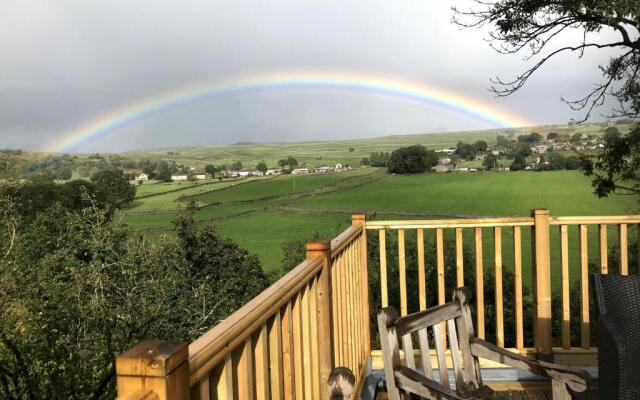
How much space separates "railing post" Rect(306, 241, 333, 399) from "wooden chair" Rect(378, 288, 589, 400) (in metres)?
0.39

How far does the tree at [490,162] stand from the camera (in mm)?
47000

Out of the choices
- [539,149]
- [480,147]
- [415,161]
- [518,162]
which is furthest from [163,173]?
[539,149]

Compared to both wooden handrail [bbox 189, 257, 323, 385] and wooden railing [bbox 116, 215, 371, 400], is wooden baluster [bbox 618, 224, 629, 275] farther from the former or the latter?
wooden handrail [bbox 189, 257, 323, 385]

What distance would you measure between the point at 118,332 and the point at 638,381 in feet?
48.8

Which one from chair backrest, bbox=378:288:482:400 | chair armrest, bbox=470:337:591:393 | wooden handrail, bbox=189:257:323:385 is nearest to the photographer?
wooden handrail, bbox=189:257:323:385

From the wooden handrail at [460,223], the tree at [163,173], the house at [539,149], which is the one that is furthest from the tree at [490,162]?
the wooden handrail at [460,223]

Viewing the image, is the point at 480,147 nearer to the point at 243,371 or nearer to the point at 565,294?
the point at 565,294

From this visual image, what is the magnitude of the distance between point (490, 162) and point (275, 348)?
49203 mm

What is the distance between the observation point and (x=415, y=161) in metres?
52.4

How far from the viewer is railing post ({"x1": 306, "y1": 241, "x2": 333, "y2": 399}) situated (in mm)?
2102

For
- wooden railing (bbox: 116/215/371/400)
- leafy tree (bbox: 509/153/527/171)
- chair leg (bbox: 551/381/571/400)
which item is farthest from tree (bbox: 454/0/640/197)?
leafy tree (bbox: 509/153/527/171)

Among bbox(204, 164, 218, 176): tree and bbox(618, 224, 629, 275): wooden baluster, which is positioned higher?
bbox(618, 224, 629, 275): wooden baluster

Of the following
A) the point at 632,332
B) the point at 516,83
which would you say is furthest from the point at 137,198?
the point at 632,332

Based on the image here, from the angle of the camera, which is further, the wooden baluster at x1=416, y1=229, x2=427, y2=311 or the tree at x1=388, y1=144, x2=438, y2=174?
the tree at x1=388, y1=144, x2=438, y2=174
